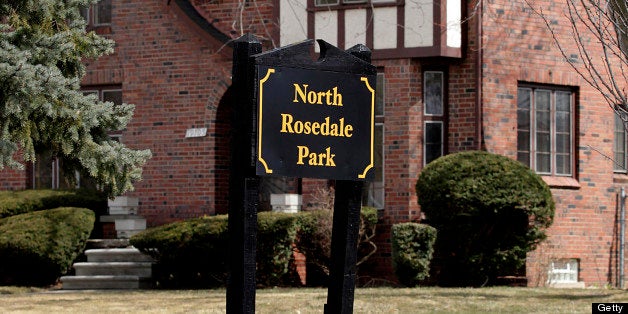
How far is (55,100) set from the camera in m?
13.7

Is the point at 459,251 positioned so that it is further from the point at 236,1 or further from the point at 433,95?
the point at 236,1

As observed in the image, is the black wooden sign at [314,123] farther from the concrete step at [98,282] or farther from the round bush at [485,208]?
the concrete step at [98,282]

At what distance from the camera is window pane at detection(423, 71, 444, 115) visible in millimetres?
20516

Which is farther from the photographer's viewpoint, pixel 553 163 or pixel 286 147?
pixel 553 163

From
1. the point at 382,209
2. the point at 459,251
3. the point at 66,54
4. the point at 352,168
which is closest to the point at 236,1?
the point at 382,209

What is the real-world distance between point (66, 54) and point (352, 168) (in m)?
6.15

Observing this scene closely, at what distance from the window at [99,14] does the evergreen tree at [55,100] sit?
7.22 metres

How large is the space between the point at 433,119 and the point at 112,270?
19.3 feet

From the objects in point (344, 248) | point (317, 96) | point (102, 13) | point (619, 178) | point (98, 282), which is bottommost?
point (98, 282)

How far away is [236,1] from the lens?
21.5 metres

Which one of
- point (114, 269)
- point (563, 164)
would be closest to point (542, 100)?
point (563, 164)

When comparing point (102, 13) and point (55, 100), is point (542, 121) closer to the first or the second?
point (102, 13)

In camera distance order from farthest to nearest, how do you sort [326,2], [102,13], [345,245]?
[102,13] < [326,2] < [345,245]

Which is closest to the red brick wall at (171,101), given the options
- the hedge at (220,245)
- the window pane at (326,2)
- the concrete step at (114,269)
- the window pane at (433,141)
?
the concrete step at (114,269)
